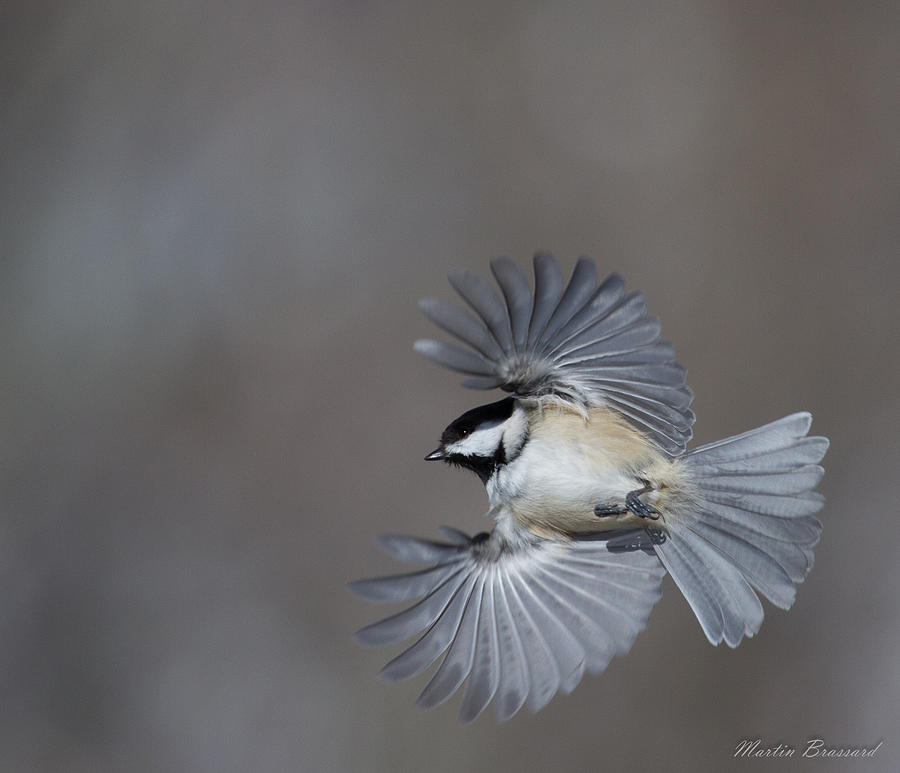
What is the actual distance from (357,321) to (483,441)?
140 centimetres

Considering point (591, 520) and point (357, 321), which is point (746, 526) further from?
point (357, 321)

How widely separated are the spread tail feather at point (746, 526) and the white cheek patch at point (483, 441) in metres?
0.34

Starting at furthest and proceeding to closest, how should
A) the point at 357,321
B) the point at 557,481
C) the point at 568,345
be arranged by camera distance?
the point at 357,321, the point at 557,481, the point at 568,345

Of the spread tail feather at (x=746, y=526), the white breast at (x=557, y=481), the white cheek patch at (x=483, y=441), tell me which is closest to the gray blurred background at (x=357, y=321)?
the spread tail feather at (x=746, y=526)

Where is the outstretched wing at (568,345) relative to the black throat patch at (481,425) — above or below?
above

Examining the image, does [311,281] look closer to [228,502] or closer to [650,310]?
[228,502]

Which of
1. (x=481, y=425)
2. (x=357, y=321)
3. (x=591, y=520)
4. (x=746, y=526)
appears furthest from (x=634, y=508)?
(x=357, y=321)

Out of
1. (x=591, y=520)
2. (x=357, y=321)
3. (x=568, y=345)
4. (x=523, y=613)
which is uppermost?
(x=357, y=321)

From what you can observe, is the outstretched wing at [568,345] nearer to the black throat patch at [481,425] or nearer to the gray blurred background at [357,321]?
the black throat patch at [481,425]

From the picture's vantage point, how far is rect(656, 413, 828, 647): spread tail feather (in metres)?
1.34

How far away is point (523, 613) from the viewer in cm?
141

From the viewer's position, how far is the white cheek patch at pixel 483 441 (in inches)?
53.0

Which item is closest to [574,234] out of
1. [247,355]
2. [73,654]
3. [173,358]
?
[247,355]

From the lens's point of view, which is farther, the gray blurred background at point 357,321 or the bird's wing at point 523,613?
the gray blurred background at point 357,321
